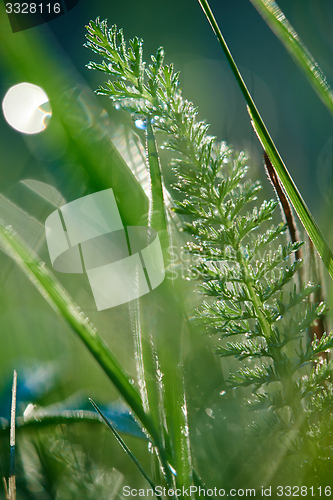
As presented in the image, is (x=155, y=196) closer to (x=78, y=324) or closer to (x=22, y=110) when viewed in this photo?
(x=78, y=324)

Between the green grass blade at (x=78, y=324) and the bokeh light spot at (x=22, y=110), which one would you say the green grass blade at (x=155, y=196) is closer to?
the green grass blade at (x=78, y=324)

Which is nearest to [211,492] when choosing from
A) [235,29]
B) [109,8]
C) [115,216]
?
[115,216]

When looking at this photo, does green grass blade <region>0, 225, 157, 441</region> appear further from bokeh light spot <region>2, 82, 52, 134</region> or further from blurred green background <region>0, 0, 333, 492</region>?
bokeh light spot <region>2, 82, 52, 134</region>

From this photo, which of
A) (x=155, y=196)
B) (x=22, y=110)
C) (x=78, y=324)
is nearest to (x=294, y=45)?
(x=155, y=196)

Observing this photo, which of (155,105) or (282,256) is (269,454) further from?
(155,105)

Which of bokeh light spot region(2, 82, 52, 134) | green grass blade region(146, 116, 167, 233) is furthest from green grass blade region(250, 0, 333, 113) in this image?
bokeh light spot region(2, 82, 52, 134)
